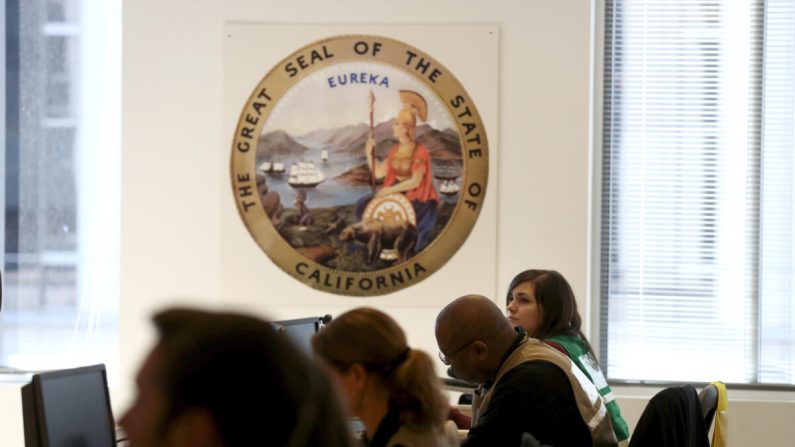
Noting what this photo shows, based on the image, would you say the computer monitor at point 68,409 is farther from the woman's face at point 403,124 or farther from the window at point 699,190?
the window at point 699,190

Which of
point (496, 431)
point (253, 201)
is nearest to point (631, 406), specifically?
point (253, 201)

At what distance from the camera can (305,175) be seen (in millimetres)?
5129

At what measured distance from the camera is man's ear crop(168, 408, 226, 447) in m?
0.93

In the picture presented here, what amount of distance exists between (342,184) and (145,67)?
3.53ft

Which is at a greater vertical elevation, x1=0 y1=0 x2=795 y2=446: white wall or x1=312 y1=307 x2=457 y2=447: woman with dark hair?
x1=0 y1=0 x2=795 y2=446: white wall

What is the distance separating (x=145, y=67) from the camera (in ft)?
16.8

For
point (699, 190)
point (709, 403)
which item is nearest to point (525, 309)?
point (709, 403)

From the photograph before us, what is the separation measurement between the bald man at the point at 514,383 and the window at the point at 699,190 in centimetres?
230

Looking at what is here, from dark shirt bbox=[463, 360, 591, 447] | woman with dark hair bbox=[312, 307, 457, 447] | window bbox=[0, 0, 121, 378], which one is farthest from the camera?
window bbox=[0, 0, 121, 378]

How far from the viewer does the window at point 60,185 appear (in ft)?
17.6

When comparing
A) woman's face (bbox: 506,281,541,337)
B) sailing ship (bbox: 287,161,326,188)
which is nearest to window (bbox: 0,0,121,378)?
sailing ship (bbox: 287,161,326,188)

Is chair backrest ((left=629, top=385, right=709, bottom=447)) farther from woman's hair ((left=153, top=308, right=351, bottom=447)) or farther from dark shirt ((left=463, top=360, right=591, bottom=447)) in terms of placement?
woman's hair ((left=153, top=308, right=351, bottom=447))

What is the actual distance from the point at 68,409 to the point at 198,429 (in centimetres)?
158

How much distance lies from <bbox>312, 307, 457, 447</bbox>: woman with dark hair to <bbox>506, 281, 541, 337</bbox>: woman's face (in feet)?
5.58
